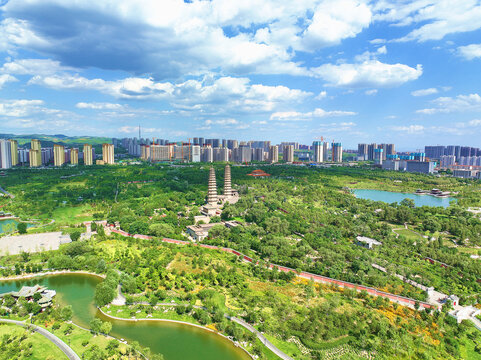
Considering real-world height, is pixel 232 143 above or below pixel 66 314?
above

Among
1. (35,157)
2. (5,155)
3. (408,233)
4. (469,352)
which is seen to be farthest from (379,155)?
(5,155)

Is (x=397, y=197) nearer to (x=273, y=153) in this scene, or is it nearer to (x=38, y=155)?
(x=273, y=153)

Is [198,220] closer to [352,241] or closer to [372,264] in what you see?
[352,241]

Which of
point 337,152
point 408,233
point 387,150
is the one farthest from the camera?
point 387,150

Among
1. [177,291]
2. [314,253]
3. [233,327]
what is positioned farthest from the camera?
[314,253]

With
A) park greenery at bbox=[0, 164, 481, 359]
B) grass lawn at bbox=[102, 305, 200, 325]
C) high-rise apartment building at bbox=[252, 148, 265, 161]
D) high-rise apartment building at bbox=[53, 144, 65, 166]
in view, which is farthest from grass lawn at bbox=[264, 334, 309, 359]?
high-rise apartment building at bbox=[252, 148, 265, 161]

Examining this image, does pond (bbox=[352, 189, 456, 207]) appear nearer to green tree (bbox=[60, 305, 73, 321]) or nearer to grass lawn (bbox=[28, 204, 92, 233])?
grass lawn (bbox=[28, 204, 92, 233])

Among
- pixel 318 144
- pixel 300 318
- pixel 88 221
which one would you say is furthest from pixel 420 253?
pixel 318 144
